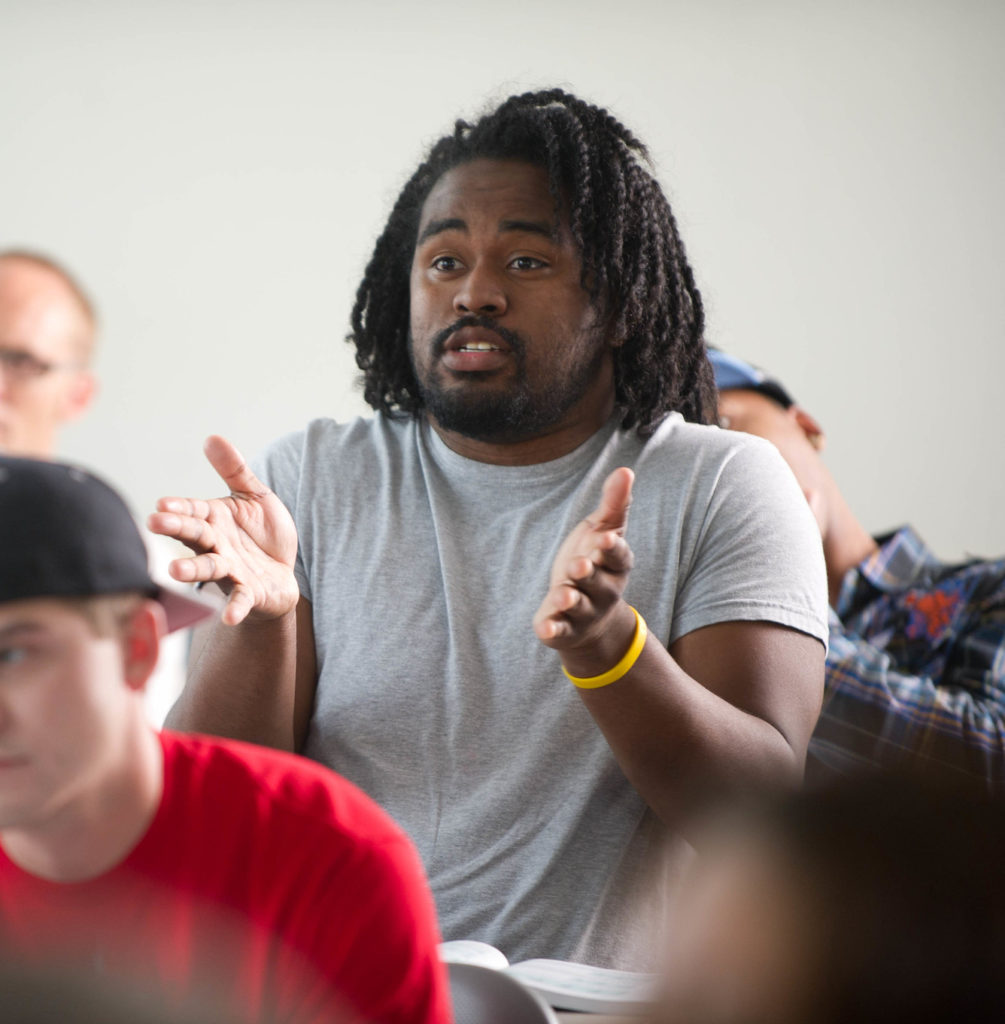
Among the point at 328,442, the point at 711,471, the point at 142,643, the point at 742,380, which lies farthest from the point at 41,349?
the point at 142,643

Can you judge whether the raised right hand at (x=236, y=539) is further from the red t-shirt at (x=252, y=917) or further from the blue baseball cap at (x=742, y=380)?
the blue baseball cap at (x=742, y=380)

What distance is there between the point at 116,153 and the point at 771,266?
1.65m

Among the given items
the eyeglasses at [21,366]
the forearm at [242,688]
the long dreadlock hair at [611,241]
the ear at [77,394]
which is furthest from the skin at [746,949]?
the ear at [77,394]

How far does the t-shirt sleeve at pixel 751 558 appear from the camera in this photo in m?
1.17

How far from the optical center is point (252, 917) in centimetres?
62

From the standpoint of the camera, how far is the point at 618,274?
1.35m

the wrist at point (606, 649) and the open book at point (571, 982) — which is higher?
the wrist at point (606, 649)

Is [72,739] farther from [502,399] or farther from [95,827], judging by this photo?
[502,399]

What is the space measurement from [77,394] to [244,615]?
1838 mm

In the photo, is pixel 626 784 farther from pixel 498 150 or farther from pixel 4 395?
pixel 4 395

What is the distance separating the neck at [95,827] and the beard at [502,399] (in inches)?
27.7

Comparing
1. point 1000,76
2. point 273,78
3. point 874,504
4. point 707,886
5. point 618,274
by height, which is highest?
point 1000,76

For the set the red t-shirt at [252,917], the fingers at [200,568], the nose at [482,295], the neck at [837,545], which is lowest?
the neck at [837,545]

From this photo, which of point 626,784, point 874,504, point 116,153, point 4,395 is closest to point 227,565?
point 626,784
